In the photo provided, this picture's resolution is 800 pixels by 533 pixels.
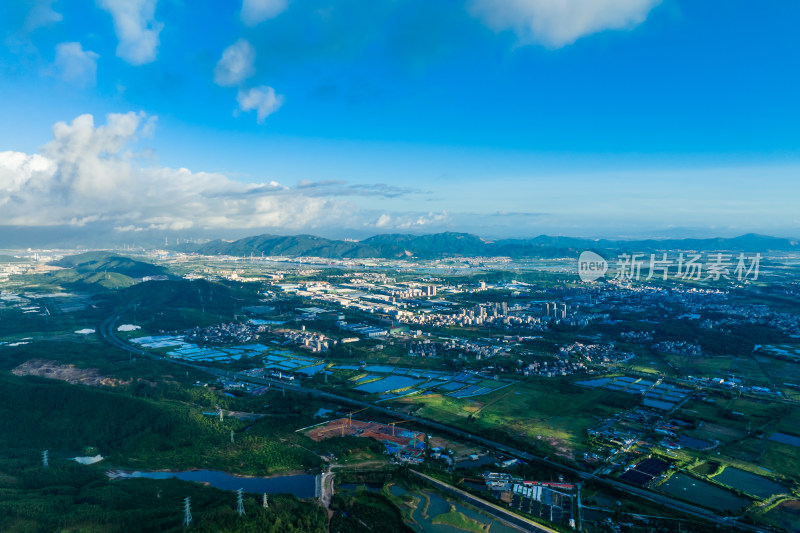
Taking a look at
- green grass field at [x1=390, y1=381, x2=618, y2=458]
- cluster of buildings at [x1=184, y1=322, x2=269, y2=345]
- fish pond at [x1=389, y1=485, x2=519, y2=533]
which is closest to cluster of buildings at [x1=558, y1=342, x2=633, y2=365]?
green grass field at [x1=390, y1=381, x2=618, y2=458]

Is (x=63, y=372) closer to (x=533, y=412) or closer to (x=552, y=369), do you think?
(x=533, y=412)

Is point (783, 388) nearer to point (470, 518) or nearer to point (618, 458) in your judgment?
point (618, 458)

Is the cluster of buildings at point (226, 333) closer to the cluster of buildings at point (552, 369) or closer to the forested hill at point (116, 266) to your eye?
the cluster of buildings at point (552, 369)

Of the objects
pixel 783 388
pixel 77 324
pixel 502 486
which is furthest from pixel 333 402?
pixel 77 324

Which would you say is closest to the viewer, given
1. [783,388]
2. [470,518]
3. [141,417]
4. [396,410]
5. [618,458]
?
[470,518]

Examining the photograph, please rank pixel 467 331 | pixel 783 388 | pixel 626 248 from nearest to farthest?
pixel 783 388
pixel 467 331
pixel 626 248

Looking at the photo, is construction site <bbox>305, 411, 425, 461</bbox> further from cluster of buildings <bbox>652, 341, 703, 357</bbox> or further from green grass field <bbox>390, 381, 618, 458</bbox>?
cluster of buildings <bbox>652, 341, 703, 357</bbox>

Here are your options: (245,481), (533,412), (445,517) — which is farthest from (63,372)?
(533,412)
